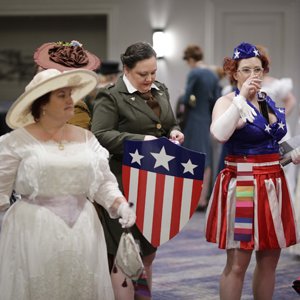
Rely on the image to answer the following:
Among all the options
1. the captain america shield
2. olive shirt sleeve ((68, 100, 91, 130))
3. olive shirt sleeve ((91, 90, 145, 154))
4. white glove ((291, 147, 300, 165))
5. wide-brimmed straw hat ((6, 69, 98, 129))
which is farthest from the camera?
olive shirt sleeve ((68, 100, 91, 130))

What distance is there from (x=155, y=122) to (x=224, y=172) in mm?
434

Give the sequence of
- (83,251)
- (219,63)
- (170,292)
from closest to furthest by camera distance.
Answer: (83,251) → (170,292) → (219,63)

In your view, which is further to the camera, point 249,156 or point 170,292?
point 170,292

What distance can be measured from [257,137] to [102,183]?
91cm

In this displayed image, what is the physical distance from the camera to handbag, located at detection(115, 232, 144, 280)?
3.26m

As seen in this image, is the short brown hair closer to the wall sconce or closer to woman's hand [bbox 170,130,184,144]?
the wall sconce

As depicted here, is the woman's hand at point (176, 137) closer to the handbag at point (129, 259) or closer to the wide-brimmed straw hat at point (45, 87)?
the wide-brimmed straw hat at point (45, 87)

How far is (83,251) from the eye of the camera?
3.30 meters

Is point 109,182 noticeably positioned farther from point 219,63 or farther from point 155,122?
point 219,63

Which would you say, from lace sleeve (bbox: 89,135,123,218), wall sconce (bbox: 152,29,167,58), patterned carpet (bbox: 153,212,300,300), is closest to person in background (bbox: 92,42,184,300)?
lace sleeve (bbox: 89,135,123,218)

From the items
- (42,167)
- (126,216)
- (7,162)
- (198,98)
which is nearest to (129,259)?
(126,216)

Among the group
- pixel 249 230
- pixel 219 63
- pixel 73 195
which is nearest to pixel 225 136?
pixel 249 230

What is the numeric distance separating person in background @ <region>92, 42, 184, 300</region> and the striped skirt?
1.09ft

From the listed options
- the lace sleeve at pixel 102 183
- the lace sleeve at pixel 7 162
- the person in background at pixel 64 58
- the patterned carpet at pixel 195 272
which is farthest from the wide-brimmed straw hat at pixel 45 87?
the patterned carpet at pixel 195 272
